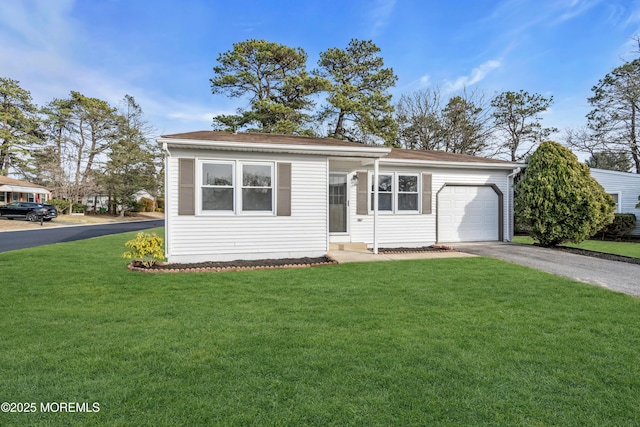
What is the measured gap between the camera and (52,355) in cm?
302

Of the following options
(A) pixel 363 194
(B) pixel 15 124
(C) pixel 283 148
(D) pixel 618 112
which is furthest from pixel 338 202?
(B) pixel 15 124

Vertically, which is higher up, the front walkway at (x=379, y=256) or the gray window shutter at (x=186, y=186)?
the gray window shutter at (x=186, y=186)

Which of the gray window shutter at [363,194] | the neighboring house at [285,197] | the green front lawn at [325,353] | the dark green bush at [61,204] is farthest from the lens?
the dark green bush at [61,204]

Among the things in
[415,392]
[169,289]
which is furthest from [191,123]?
[415,392]

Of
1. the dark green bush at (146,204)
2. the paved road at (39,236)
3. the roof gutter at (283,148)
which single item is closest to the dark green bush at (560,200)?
the roof gutter at (283,148)

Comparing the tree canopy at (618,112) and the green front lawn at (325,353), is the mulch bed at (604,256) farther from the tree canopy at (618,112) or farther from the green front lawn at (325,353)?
the tree canopy at (618,112)

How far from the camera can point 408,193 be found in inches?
431

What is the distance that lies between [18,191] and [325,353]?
134 ft

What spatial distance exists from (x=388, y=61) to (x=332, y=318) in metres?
24.0

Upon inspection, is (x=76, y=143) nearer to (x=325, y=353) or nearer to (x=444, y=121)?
(x=444, y=121)

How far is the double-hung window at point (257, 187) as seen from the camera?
8328 mm

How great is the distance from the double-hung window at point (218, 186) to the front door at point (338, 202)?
125 inches

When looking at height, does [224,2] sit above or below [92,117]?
below

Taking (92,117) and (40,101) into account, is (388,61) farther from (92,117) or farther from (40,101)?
(40,101)
